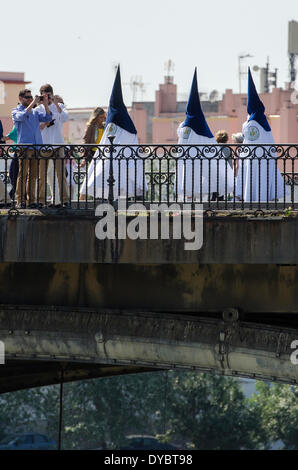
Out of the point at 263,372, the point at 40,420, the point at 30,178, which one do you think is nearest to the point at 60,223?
the point at 30,178

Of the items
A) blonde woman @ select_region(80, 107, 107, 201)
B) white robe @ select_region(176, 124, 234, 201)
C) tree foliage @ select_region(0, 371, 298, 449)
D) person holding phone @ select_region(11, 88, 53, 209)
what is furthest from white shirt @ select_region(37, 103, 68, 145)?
tree foliage @ select_region(0, 371, 298, 449)

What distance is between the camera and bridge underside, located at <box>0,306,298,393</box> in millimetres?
16016

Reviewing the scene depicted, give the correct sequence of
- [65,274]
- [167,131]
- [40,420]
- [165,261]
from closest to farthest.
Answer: [165,261] < [65,274] < [40,420] < [167,131]

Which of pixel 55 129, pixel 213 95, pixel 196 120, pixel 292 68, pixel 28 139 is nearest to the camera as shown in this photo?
pixel 28 139

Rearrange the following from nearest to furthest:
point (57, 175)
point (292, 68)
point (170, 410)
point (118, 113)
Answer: point (57, 175) < point (118, 113) < point (170, 410) < point (292, 68)

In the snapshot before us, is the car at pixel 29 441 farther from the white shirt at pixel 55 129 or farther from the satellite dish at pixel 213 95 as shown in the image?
the white shirt at pixel 55 129

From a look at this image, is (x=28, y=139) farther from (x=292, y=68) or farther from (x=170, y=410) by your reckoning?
(x=292, y=68)

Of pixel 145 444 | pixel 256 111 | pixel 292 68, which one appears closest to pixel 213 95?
pixel 292 68

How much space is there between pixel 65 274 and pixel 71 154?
1.43 m

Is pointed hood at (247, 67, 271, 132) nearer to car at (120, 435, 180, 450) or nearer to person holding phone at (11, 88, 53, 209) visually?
person holding phone at (11, 88, 53, 209)

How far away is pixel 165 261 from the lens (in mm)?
14969

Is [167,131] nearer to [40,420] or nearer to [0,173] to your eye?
[40,420]

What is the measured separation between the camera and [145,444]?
49094 mm

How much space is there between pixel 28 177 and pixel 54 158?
1.49ft
